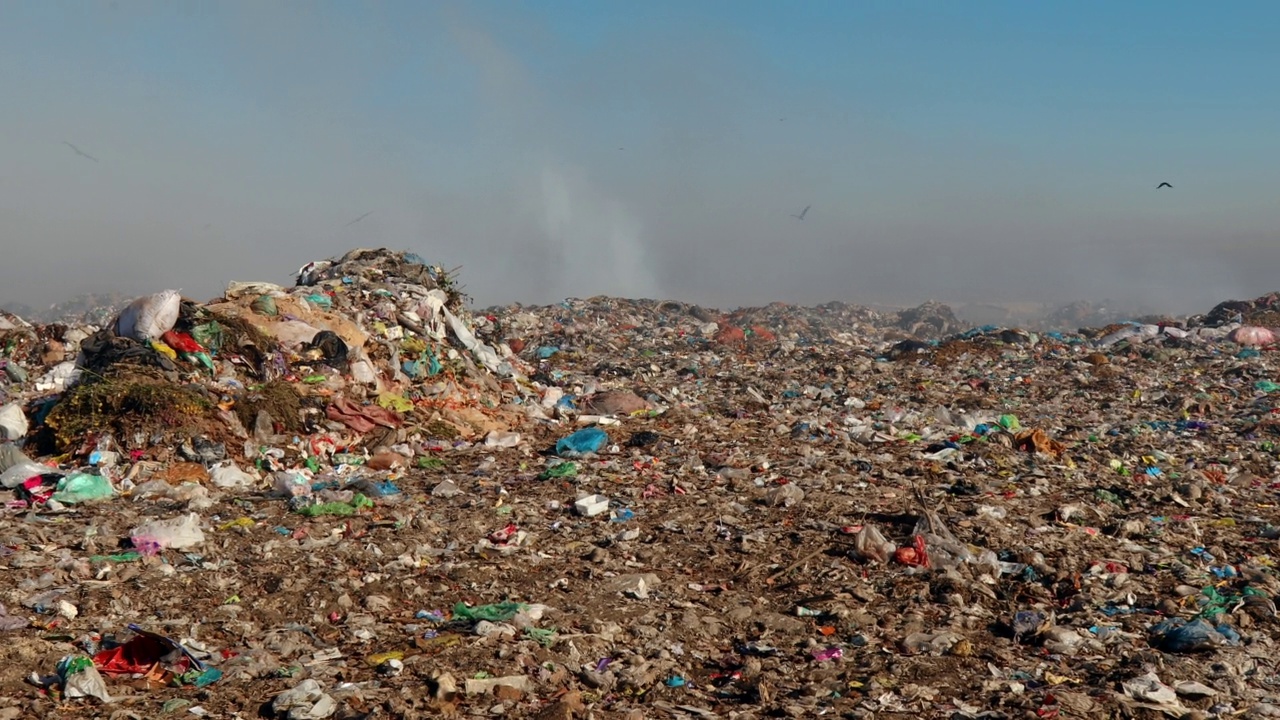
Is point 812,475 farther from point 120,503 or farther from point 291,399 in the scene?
point 120,503

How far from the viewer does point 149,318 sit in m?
6.73

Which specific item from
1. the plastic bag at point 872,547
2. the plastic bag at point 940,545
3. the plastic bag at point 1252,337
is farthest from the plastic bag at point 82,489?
the plastic bag at point 1252,337

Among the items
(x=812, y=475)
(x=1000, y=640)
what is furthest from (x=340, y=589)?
(x=812, y=475)

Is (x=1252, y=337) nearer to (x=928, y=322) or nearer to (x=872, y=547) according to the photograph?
(x=928, y=322)

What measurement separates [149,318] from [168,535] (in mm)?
3071

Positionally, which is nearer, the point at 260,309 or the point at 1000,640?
the point at 1000,640

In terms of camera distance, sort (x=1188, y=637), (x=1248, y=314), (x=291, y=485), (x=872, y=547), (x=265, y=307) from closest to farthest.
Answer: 1. (x=1188, y=637)
2. (x=872, y=547)
3. (x=291, y=485)
4. (x=265, y=307)
5. (x=1248, y=314)

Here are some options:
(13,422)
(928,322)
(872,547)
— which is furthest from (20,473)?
(928,322)

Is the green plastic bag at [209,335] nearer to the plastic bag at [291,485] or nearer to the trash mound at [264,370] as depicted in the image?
the trash mound at [264,370]

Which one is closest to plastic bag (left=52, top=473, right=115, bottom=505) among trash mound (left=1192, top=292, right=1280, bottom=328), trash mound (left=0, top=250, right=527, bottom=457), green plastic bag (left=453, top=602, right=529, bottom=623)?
trash mound (left=0, top=250, right=527, bottom=457)

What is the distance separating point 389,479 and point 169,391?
159 centimetres

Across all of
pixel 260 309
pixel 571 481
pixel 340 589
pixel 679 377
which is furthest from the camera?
pixel 679 377

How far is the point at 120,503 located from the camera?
5.05 metres

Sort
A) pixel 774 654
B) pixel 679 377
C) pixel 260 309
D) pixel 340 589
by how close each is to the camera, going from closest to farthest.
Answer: pixel 774 654
pixel 340 589
pixel 260 309
pixel 679 377
